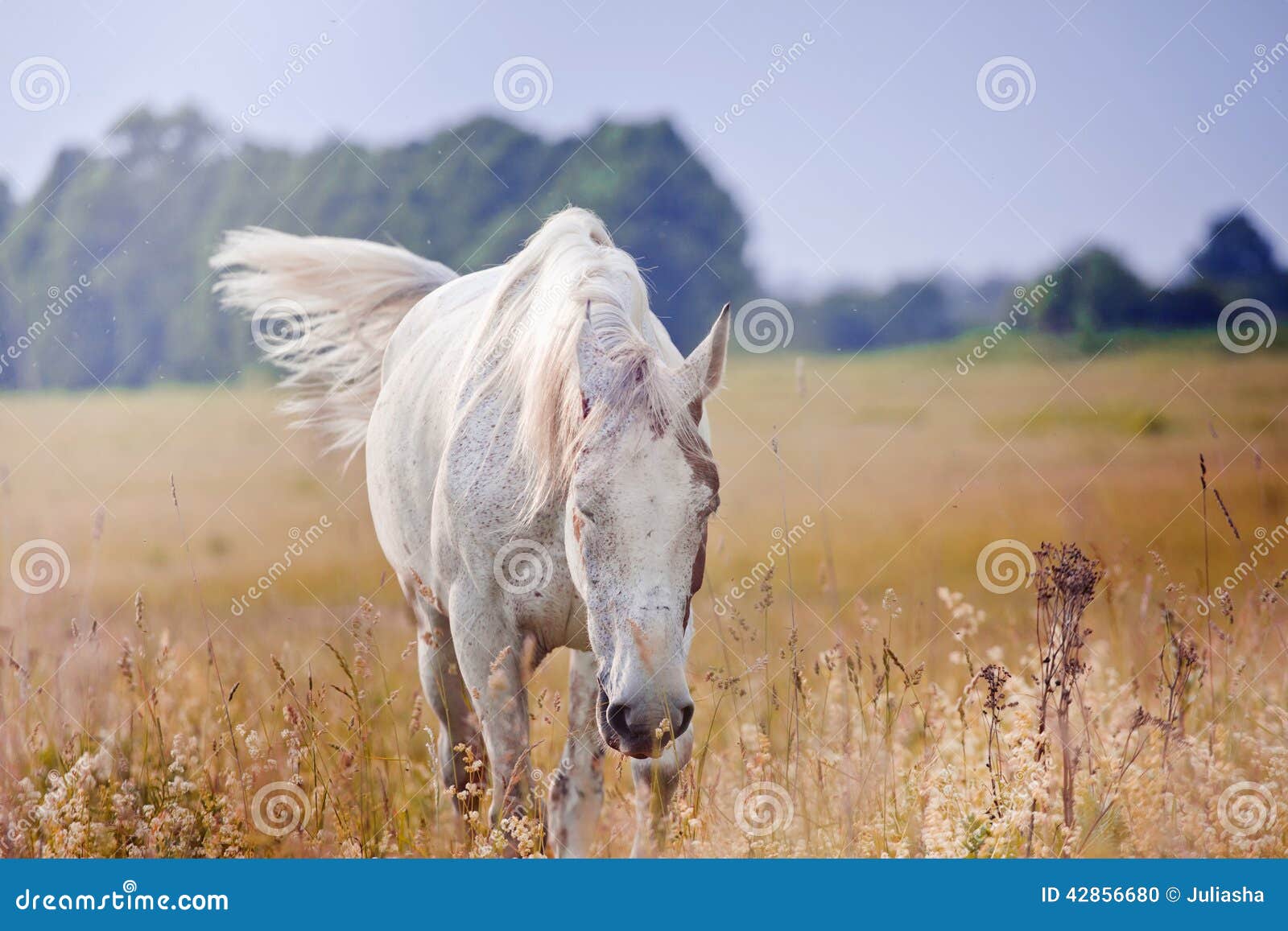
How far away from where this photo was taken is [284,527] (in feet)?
30.5

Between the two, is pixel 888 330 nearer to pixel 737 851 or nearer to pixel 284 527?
pixel 284 527

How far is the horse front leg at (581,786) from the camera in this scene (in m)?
3.62

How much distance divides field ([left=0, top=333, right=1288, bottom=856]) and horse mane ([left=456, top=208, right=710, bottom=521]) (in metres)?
0.75

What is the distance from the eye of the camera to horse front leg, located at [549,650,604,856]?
362 centimetres

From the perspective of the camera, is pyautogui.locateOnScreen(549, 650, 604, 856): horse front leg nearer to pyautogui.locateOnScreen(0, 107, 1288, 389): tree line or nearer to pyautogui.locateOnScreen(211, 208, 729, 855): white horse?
pyautogui.locateOnScreen(211, 208, 729, 855): white horse

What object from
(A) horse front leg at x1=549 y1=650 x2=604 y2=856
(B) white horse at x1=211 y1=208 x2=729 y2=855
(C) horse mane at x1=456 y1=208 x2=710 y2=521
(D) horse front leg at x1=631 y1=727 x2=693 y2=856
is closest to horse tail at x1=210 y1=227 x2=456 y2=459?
(B) white horse at x1=211 y1=208 x2=729 y2=855

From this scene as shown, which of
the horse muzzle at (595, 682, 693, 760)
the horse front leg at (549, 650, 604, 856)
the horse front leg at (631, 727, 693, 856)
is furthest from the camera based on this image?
the horse front leg at (549, 650, 604, 856)

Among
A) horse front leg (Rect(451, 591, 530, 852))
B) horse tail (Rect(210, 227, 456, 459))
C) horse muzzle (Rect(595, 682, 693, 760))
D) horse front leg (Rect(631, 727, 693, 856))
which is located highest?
horse tail (Rect(210, 227, 456, 459))

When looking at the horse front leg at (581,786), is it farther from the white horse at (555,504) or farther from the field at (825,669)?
the field at (825,669)

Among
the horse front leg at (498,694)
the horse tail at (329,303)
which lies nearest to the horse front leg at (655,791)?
the horse front leg at (498,694)

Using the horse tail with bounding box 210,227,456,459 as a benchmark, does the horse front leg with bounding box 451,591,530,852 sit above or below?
below

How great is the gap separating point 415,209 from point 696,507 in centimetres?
1039

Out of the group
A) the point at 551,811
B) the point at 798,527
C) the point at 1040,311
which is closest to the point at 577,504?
the point at 551,811

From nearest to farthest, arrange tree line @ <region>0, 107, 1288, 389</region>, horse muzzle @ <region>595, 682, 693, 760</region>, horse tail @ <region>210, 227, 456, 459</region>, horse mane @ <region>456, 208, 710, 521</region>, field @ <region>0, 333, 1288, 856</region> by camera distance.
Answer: horse muzzle @ <region>595, 682, 693, 760</region>, horse mane @ <region>456, 208, 710, 521</region>, field @ <region>0, 333, 1288, 856</region>, horse tail @ <region>210, 227, 456, 459</region>, tree line @ <region>0, 107, 1288, 389</region>
